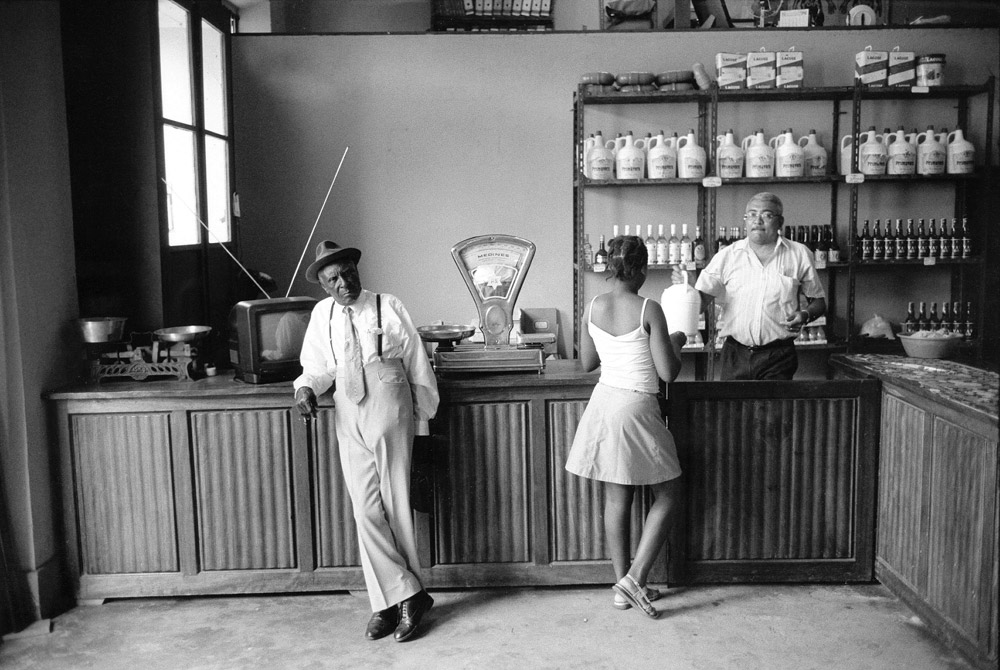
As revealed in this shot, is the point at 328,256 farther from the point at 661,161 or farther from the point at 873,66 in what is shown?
the point at 873,66

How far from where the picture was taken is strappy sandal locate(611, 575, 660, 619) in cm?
310

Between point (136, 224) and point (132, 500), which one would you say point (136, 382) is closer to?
point (132, 500)

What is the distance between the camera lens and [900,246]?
520cm

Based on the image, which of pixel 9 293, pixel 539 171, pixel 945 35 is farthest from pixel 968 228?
pixel 9 293

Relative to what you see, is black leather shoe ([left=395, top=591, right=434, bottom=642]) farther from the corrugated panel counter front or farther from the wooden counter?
the wooden counter

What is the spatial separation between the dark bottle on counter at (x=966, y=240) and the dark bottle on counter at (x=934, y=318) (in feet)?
1.31

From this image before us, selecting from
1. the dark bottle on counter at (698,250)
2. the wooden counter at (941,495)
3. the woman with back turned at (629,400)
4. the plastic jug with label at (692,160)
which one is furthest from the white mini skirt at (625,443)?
the plastic jug with label at (692,160)

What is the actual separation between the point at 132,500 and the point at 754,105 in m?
4.14

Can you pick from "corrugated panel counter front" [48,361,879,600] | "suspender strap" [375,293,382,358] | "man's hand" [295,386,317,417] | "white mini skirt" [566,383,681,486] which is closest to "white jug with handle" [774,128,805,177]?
"corrugated panel counter front" [48,361,879,600]

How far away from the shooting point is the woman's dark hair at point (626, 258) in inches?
115

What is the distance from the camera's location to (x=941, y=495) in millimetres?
2793

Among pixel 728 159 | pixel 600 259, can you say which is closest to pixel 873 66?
pixel 728 159

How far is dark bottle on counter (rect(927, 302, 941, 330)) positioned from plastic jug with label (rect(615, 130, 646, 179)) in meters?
2.01

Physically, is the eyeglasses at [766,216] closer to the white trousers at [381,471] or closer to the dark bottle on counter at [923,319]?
the white trousers at [381,471]
